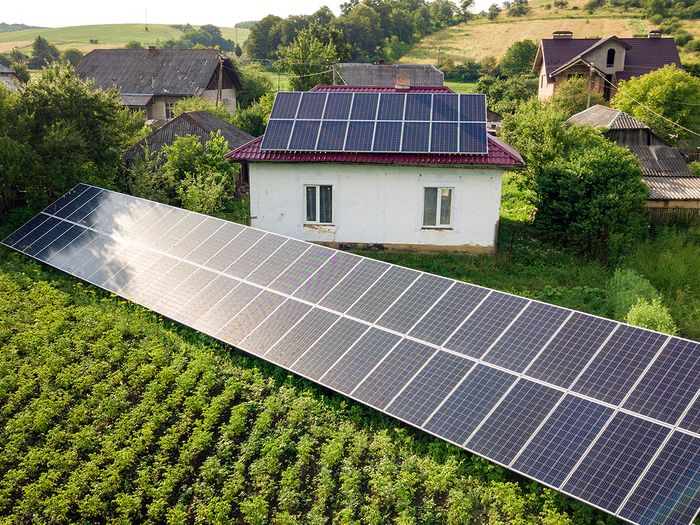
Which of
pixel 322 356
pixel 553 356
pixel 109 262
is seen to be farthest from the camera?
pixel 109 262

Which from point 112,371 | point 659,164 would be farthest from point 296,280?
point 659,164

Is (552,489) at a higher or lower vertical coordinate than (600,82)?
lower

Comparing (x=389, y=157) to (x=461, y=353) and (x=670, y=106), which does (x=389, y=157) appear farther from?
(x=670, y=106)

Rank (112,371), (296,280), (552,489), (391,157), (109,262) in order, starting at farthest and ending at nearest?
1. (391,157)
2. (109,262)
3. (296,280)
4. (112,371)
5. (552,489)

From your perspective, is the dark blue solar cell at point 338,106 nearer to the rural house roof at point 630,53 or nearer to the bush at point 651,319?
the bush at point 651,319

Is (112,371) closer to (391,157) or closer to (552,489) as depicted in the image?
(552,489)

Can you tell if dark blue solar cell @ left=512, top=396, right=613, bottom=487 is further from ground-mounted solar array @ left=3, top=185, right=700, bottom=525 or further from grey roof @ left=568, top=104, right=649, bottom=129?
grey roof @ left=568, top=104, right=649, bottom=129

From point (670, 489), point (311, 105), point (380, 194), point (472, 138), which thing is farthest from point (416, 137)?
point (670, 489)
